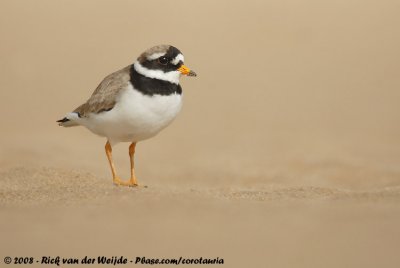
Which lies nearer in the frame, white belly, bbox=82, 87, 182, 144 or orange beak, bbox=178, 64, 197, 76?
white belly, bbox=82, 87, 182, 144

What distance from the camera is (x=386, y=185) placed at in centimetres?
973

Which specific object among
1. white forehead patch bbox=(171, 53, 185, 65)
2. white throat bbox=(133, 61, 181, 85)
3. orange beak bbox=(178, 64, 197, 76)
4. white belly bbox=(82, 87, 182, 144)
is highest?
white forehead patch bbox=(171, 53, 185, 65)

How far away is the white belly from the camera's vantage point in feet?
26.7

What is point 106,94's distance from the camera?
335 inches

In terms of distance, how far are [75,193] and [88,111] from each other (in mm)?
1138

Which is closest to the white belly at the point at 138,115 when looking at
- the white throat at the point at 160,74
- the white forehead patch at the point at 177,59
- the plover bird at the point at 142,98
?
the plover bird at the point at 142,98

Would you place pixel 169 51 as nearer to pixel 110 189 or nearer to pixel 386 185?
pixel 110 189

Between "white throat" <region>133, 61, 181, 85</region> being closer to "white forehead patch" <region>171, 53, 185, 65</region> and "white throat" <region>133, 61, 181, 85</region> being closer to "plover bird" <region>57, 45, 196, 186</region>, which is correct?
"plover bird" <region>57, 45, 196, 186</region>

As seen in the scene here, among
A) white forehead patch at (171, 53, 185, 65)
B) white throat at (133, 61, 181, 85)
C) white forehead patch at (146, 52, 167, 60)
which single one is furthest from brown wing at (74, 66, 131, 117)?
white forehead patch at (171, 53, 185, 65)

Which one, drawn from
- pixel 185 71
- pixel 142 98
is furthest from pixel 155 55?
pixel 142 98

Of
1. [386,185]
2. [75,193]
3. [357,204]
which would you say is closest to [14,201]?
[75,193]

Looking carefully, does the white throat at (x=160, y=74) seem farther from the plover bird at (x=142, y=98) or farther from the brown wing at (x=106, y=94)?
the brown wing at (x=106, y=94)

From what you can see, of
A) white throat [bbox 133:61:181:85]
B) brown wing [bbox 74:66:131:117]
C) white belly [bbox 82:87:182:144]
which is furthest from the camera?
brown wing [bbox 74:66:131:117]

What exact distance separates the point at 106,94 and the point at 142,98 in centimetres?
56
